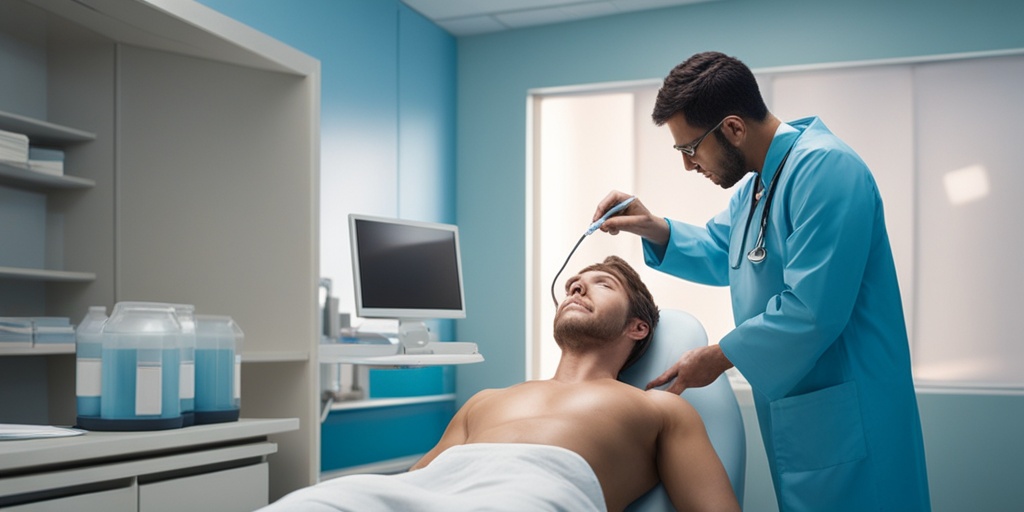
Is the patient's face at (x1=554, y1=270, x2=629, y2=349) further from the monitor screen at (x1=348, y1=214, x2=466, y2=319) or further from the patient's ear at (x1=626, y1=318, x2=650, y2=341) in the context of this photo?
the monitor screen at (x1=348, y1=214, x2=466, y2=319)

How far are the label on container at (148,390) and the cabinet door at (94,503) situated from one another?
0.15 meters

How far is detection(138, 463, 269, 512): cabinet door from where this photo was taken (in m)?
1.86

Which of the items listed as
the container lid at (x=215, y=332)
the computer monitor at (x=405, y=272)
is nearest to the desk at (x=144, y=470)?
the container lid at (x=215, y=332)

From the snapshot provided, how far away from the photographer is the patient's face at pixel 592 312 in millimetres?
2057

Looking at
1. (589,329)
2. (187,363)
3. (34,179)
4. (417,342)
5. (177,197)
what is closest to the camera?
(187,363)

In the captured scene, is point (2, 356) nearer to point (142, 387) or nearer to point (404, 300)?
point (142, 387)

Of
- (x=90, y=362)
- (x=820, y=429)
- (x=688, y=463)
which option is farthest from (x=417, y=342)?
(x=820, y=429)

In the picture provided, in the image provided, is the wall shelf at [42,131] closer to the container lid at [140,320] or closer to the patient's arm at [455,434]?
the container lid at [140,320]

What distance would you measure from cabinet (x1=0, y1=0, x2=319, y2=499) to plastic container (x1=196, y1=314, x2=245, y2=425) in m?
0.11

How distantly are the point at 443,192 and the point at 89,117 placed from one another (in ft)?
7.53

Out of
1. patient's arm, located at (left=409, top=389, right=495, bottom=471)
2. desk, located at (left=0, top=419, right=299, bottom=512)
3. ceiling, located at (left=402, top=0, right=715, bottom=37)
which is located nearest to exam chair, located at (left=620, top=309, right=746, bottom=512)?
patient's arm, located at (left=409, top=389, right=495, bottom=471)

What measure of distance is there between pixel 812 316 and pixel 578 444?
501mm

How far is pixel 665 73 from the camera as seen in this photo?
423 cm

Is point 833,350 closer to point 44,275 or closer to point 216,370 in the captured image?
point 216,370
